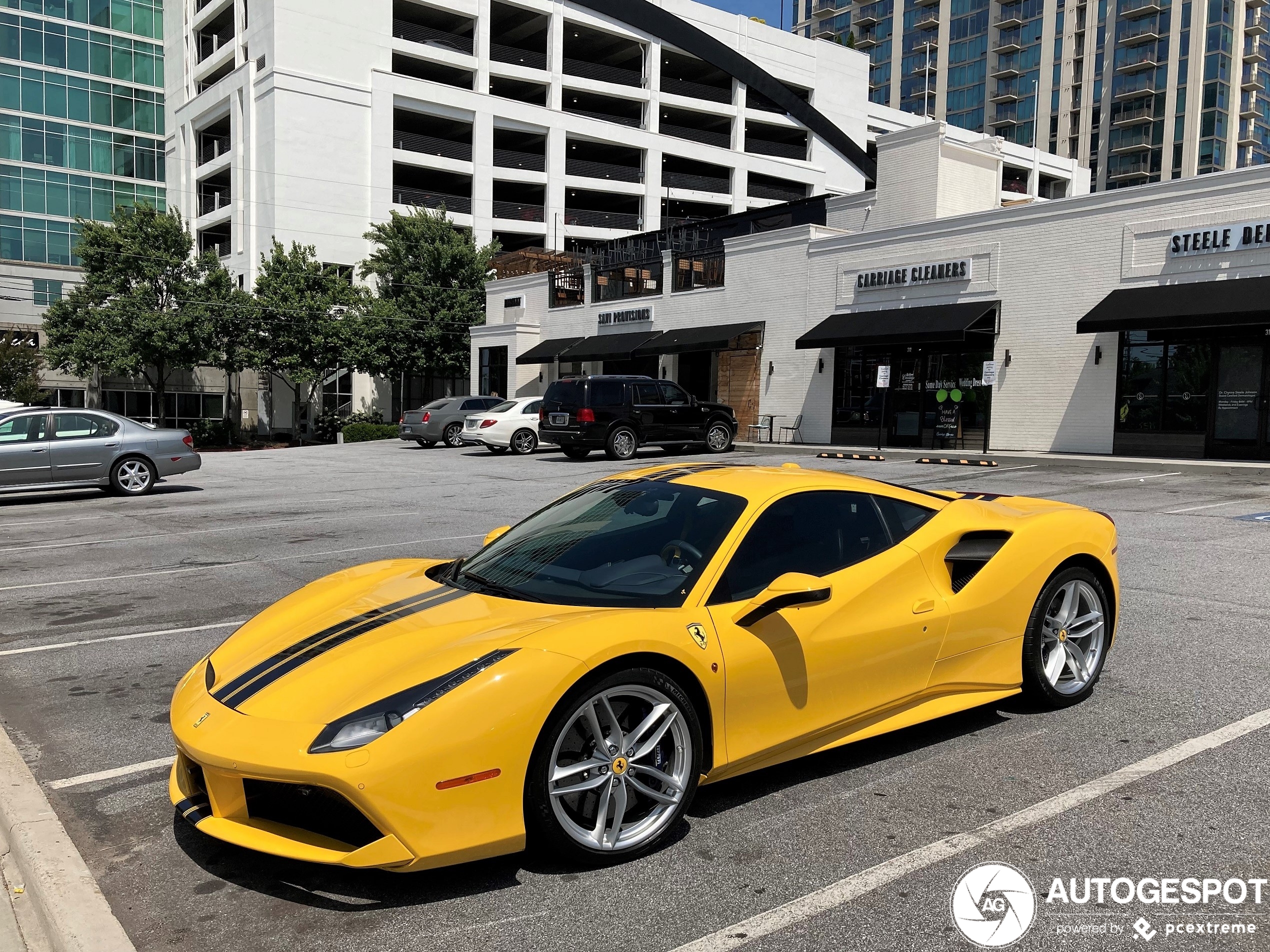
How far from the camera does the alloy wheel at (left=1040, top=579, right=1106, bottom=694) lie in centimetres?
477

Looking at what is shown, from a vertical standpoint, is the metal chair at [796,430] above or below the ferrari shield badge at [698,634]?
above

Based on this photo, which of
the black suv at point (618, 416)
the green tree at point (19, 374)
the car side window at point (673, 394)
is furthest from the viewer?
the green tree at point (19, 374)

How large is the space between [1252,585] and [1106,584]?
368 cm

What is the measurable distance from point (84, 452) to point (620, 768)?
1511 centimetres

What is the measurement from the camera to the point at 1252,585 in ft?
25.3

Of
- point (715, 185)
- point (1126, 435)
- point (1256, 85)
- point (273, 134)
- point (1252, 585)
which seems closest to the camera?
point (1252, 585)

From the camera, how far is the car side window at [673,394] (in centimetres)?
2258

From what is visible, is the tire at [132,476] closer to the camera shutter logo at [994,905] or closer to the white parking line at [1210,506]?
the white parking line at [1210,506]

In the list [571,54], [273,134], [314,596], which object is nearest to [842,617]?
[314,596]

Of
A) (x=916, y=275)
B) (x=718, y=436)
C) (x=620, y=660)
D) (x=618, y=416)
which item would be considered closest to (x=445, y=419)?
(x=618, y=416)

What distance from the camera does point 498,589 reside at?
3.89m

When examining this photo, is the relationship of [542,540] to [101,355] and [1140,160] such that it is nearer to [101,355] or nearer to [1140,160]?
[101,355]

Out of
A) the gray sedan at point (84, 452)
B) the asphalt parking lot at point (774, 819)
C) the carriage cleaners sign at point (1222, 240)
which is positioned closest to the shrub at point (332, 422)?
the gray sedan at point (84, 452)

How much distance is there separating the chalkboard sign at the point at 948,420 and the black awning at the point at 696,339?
24.6ft
